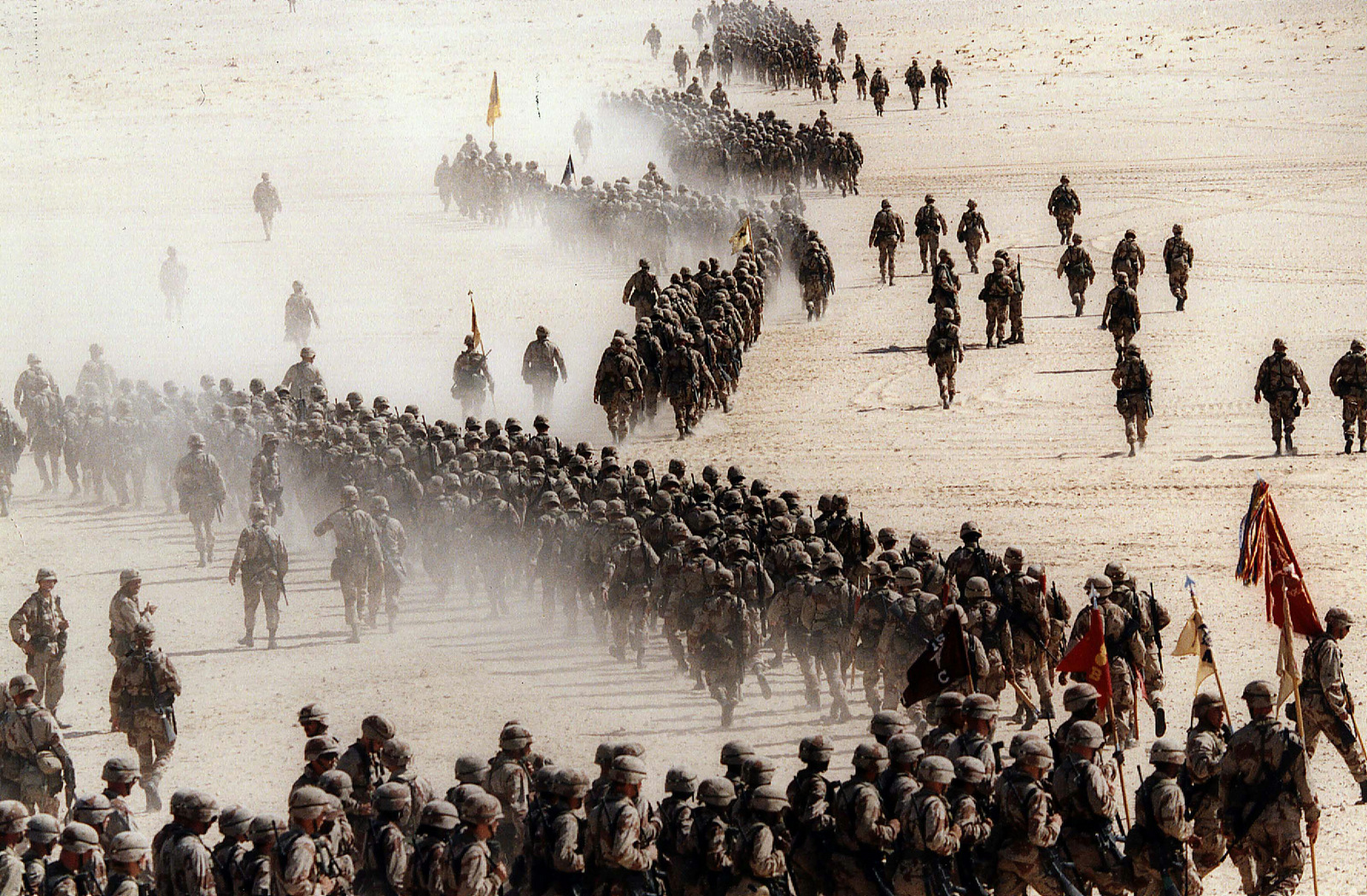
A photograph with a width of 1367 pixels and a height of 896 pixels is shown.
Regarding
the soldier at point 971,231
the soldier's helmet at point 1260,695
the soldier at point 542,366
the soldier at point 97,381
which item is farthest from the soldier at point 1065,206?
the soldier's helmet at point 1260,695

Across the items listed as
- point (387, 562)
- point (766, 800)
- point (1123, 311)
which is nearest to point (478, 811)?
point (766, 800)

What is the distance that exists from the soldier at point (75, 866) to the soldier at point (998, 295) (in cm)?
2021

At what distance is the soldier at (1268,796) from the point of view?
11.0 m

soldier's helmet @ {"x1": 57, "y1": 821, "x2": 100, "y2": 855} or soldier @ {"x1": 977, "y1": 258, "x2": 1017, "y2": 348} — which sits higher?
soldier @ {"x1": 977, "y1": 258, "x2": 1017, "y2": 348}

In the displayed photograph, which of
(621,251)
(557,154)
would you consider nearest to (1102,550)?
(621,251)

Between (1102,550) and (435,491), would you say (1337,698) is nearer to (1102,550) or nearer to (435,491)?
(1102,550)

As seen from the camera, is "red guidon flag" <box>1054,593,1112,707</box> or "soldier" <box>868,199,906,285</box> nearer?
"red guidon flag" <box>1054,593,1112,707</box>

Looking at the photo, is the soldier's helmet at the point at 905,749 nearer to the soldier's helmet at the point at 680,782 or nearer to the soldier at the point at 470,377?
the soldier's helmet at the point at 680,782

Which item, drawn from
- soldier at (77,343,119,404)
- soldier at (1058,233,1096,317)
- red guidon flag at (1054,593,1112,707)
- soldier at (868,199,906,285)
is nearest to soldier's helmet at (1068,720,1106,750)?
red guidon flag at (1054,593,1112,707)

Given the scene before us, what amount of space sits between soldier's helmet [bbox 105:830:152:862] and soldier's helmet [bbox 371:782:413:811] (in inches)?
49.0

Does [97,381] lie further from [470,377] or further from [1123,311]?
[1123,311]

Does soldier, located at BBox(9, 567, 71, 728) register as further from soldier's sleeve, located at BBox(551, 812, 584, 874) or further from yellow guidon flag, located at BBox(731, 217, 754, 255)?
yellow guidon flag, located at BBox(731, 217, 754, 255)

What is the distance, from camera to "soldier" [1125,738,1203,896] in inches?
410

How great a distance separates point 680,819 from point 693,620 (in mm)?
4910
